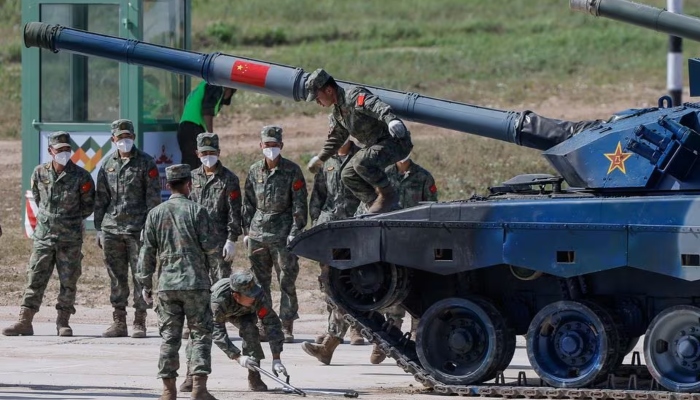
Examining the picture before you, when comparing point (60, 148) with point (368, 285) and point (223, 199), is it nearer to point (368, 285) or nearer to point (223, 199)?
point (223, 199)

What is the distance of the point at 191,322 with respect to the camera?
1154cm

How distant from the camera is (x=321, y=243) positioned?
42.2ft

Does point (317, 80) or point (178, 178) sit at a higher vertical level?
point (317, 80)

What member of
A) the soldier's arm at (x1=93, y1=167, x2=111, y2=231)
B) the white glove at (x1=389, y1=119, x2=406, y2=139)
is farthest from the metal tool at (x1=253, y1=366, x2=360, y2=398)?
the soldier's arm at (x1=93, y1=167, x2=111, y2=231)

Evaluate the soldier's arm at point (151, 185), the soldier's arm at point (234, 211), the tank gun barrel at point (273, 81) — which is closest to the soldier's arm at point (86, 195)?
the soldier's arm at point (151, 185)

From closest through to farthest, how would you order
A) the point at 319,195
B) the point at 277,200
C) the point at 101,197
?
1. the point at 277,200
2. the point at 101,197
3. the point at 319,195

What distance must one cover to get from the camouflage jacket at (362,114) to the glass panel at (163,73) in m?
6.68

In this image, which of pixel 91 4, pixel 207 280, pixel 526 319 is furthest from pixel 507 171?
pixel 207 280

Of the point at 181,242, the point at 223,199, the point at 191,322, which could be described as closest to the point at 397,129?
the point at 181,242

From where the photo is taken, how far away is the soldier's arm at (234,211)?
15.4 meters

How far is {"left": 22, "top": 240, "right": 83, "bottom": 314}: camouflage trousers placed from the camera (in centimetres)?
1578

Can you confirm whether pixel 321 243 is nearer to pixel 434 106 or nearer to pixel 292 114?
pixel 434 106

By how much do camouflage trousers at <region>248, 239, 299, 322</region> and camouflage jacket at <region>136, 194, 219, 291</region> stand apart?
3698 mm

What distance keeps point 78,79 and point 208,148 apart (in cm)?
495
